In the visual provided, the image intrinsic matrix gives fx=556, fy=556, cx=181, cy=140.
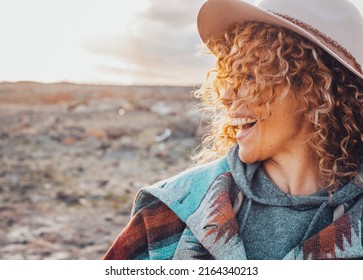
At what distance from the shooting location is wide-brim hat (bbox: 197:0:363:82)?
1.67 meters

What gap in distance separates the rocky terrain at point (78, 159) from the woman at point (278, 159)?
38 centimetres

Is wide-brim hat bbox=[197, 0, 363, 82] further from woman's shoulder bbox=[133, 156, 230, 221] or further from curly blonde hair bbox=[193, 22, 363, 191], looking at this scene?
woman's shoulder bbox=[133, 156, 230, 221]

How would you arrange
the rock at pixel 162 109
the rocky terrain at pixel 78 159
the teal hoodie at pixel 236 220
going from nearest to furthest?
the teal hoodie at pixel 236 220 < the rocky terrain at pixel 78 159 < the rock at pixel 162 109

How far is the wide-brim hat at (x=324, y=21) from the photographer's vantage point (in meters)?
1.67

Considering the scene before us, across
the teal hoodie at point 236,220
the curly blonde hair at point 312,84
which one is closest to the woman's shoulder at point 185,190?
the teal hoodie at point 236,220

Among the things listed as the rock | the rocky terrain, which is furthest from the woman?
the rock

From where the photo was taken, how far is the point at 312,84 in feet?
5.74

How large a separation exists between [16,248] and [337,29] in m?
2.91

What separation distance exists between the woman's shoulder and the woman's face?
0.39ft

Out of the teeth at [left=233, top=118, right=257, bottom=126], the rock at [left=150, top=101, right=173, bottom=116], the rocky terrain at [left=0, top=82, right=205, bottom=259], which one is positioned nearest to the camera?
the teeth at [left=233, top=118, right=257, bottom=126]

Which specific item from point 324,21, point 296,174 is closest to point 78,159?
point 296,174

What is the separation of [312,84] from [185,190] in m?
0.53

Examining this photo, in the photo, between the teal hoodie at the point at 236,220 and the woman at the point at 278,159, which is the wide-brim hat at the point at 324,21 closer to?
the woman at the point at 278,159
